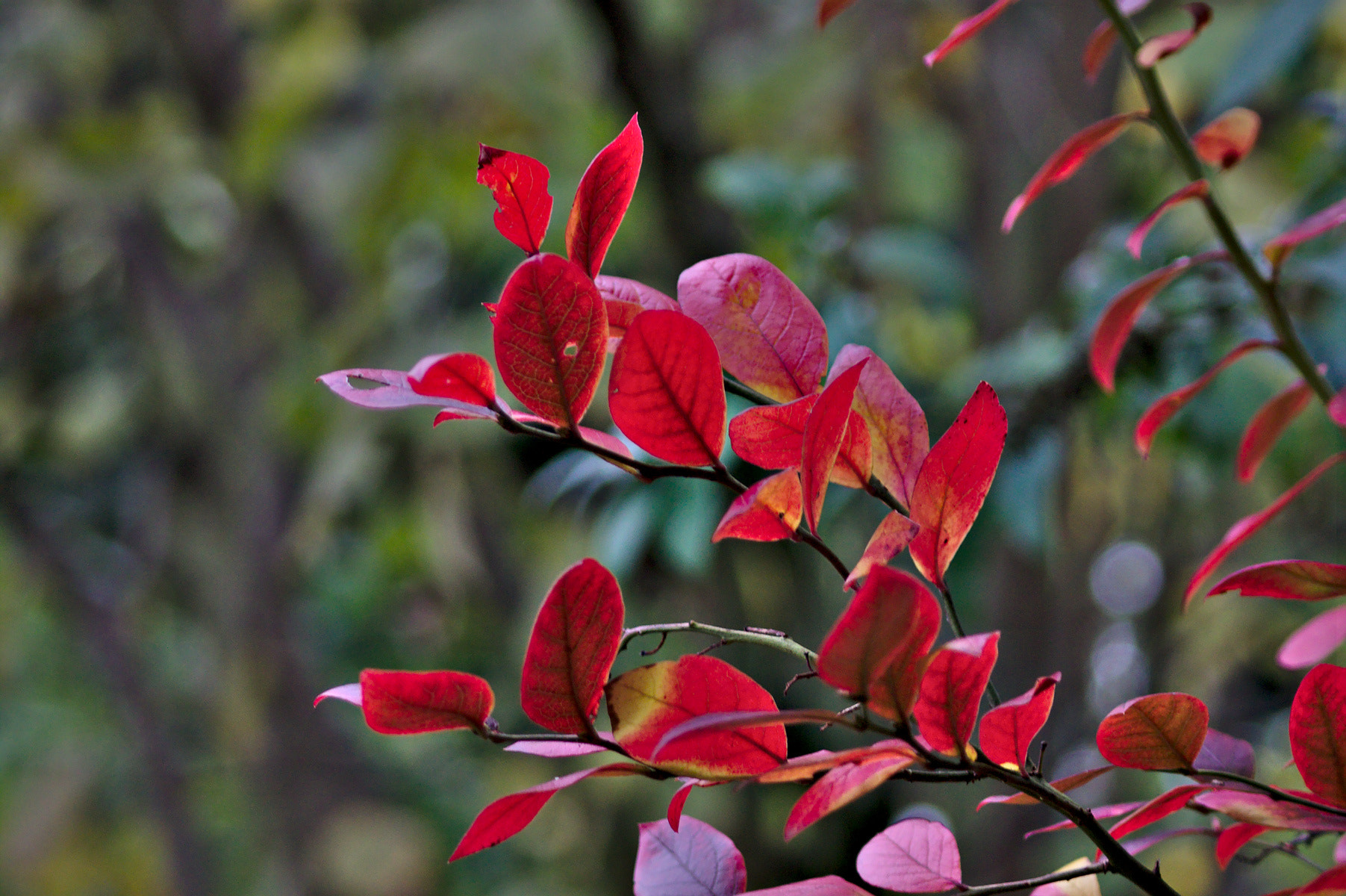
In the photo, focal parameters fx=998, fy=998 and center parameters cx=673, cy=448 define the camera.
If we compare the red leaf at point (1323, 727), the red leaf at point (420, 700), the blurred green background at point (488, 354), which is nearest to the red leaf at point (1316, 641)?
the red leaf at point (1323, 727)

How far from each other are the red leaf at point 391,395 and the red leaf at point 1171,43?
11 cm

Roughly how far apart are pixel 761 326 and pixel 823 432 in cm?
3

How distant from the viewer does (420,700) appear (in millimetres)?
125

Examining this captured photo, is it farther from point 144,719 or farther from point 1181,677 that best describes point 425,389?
point 144,719

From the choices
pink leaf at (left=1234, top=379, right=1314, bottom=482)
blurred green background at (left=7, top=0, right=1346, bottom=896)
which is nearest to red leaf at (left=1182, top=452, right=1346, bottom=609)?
pink leaf at (left=1234, top=379, right=1314, bottom=482)

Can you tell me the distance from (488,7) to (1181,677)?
102 cm

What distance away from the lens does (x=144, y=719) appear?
51.6 inches

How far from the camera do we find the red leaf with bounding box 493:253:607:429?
12 cm

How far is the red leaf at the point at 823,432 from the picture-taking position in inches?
4.8

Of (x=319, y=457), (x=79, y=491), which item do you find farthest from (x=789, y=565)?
(x=79, y=491)

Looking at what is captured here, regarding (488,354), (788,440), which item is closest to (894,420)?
(788,440)

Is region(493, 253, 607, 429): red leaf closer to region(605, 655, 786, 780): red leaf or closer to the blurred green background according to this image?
region(605, 655, 786, 780): red leaf

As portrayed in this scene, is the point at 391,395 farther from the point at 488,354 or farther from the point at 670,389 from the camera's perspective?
the point at 488,354

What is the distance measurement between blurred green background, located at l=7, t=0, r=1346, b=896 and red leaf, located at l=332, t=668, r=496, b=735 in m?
0.26
